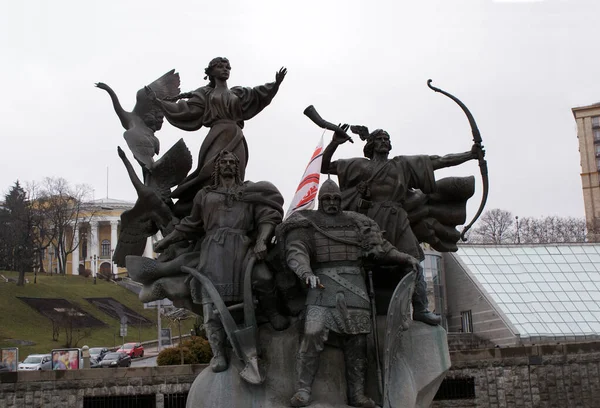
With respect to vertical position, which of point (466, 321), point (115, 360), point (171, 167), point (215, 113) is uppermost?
point (215, 113)

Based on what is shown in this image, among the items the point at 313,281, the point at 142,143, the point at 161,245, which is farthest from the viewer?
the point at 142,143

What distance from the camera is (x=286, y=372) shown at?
712cm

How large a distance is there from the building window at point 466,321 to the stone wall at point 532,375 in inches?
447

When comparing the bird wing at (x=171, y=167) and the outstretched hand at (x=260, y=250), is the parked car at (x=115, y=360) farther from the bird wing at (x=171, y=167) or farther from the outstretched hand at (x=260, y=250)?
→ the outstretched hand at (x=260, y=250)

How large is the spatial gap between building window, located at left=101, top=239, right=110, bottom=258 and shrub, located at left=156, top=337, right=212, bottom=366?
2678 inches

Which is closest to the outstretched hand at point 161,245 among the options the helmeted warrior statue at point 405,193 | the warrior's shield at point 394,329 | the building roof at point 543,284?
the helmeted warrior statue at point 405,193

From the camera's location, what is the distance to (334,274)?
6.98 m

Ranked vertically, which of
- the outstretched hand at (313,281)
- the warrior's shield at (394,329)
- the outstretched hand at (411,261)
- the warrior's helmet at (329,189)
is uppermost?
the warrior's helmet at (329,189)

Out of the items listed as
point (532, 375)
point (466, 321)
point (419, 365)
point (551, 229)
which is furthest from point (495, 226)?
point (419, 365)

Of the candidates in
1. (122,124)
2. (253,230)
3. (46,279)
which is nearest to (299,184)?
(122,124)

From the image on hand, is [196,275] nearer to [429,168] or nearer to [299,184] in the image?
[429,168]

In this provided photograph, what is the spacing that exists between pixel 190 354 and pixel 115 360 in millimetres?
10857

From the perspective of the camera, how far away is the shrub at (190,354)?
67.4 feet

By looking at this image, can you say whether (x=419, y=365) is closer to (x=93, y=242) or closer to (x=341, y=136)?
(x=341, y=136)
